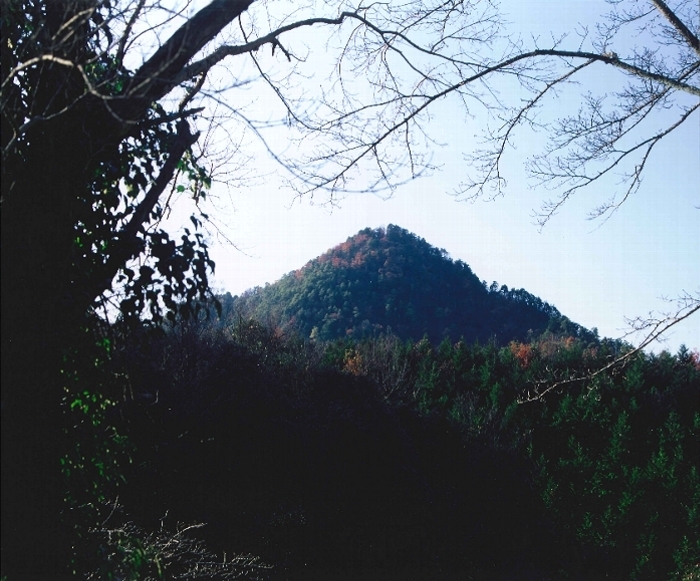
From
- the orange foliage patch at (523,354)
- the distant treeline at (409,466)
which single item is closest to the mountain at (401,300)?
the orange foliage patch at (523,354)

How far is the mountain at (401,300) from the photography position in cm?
2884

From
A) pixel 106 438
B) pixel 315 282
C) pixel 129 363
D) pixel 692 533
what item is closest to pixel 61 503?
pixel 106 438

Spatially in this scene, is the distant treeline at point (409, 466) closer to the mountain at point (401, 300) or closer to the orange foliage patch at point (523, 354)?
the orange foliage patch at point (523, 354)

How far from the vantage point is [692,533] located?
1479 cm

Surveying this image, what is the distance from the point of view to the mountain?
28844 millimetres

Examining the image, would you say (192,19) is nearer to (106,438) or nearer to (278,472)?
(106,438)

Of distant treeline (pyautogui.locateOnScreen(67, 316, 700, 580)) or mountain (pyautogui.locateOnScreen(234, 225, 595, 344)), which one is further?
mountain (pyautogui.locateOnScreen(234, 225, 595, 344))

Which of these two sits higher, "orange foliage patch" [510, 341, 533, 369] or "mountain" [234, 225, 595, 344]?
"mountain" [234, 225, 595, 344]

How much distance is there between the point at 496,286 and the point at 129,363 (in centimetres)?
3007

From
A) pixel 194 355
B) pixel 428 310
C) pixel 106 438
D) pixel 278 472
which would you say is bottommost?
pixel 278 472

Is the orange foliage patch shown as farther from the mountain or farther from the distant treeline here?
the mountain

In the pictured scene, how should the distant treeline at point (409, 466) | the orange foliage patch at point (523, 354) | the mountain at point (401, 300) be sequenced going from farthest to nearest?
1. the mountain at point (401, 300)
2. the orange foliage patch at point (523, 354)
3. the distant treeline at point (409, 466)

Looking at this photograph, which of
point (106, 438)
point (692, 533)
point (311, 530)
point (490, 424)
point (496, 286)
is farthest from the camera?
point (496, 286)

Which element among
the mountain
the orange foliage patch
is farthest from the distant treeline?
the mountain
